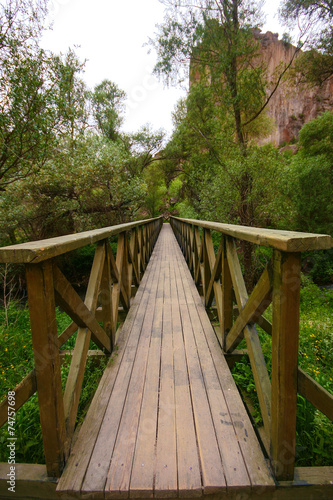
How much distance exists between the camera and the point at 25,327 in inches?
170

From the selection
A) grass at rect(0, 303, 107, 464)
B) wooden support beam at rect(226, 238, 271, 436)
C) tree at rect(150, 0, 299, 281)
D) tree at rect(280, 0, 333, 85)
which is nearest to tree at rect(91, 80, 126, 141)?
tree at rect(150, 0, 299, 281)

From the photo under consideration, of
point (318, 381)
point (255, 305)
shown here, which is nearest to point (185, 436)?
point (255, 305)

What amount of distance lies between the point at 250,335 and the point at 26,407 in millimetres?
1864

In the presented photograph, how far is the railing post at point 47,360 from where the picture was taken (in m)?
1.00

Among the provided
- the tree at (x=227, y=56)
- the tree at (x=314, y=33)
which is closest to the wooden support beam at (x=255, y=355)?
the tree at (x=227, y=56)

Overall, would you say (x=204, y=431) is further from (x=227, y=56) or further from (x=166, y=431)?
(x=227, y=56)

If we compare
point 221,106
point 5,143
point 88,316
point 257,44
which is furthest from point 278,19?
point 88,316

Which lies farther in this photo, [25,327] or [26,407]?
[25,327]

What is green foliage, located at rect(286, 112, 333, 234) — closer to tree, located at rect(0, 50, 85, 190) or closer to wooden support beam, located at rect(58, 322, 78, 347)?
tree, located at rect(0, 50, 85, 190)

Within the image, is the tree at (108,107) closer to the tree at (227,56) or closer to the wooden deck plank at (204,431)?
the tree at (227,56)

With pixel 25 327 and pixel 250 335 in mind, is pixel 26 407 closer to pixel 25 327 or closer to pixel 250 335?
pixel 250 335

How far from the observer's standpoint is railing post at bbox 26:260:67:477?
3.29 ft

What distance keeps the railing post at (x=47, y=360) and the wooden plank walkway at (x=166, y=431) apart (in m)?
0.15

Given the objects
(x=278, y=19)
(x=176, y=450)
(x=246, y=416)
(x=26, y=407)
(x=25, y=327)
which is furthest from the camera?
(x=278, y=19)
